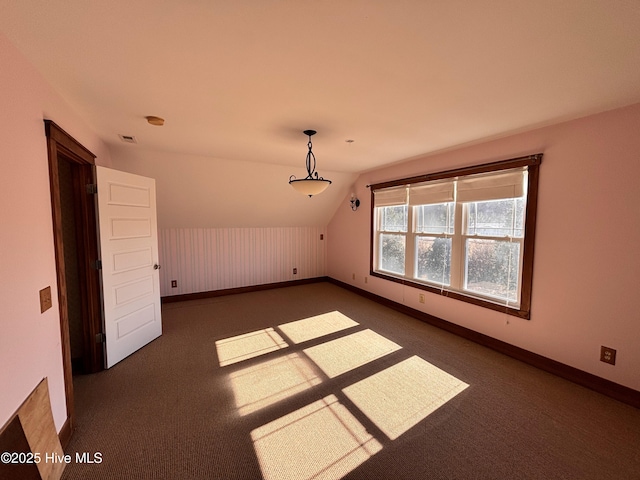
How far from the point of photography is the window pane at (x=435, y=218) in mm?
3477

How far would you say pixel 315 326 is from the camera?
3695 mm

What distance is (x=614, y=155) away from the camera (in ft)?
7.13

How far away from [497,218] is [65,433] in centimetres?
414

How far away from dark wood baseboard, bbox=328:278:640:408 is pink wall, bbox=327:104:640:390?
0.05 m

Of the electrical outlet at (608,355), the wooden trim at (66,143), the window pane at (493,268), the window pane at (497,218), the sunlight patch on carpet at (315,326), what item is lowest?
the sunlight patch on carpet at (315,326)

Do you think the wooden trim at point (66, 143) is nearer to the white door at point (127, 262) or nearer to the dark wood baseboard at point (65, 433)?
the white door at point (127, 262)

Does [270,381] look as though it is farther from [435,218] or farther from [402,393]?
[435,218]

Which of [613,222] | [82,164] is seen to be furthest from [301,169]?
[613,222]

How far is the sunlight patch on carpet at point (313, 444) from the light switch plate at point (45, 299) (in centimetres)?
153

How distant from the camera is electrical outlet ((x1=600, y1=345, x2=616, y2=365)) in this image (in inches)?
87.3

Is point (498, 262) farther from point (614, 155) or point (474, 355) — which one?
point (614, 155)

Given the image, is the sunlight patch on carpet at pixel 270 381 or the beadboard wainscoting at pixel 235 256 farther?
the beadboard wainscoting at pixel 235 256

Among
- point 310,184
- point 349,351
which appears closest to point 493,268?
point 349,351

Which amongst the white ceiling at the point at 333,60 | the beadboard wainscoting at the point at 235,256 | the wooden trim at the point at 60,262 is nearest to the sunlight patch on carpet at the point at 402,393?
the wooden trim at the point at 60,262
